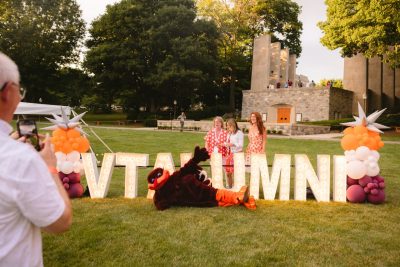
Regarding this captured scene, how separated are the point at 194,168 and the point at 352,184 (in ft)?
10.3

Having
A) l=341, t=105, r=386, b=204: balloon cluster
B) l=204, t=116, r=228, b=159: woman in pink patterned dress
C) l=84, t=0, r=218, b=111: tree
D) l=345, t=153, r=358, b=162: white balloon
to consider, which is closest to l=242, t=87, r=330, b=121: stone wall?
l=84, t=0, r=218, b=111: tree

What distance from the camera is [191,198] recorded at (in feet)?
21.0

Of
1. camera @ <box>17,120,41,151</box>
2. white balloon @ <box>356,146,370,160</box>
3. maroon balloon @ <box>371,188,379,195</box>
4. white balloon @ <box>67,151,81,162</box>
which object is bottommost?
maroon balloon @ <box>371,188,379,195</box>

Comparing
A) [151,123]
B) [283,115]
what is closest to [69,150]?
[151,123]

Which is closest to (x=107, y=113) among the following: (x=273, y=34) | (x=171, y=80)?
(x=171, y=80)

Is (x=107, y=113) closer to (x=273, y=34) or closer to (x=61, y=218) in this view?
(x=273, y=34)

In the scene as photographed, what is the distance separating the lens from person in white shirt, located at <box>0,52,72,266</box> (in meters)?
1.39

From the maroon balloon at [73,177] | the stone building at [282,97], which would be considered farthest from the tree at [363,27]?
the maroon balloon at [73,177]

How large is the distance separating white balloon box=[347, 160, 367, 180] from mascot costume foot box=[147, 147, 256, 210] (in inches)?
79.0

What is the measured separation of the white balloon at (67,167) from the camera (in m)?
6.88

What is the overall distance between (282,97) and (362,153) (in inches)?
1246

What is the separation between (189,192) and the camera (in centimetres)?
636

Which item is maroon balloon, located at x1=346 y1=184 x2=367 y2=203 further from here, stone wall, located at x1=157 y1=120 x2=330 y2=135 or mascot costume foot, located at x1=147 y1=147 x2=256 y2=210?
stone wall, located at x1=157 y1=120 x2=330 y2=135

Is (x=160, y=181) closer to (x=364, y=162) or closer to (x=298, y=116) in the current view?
(x=364, y=162)
